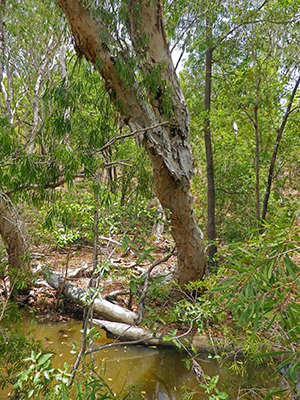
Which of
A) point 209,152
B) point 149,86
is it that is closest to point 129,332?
point 149,86

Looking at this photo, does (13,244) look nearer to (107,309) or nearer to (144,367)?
(107,309)

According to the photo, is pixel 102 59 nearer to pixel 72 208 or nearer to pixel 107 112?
pixel 107 112

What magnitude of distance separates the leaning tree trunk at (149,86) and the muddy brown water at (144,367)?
5.31ft

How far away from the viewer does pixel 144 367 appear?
9.87 feet

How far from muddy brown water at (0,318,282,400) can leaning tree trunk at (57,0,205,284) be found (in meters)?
1.62

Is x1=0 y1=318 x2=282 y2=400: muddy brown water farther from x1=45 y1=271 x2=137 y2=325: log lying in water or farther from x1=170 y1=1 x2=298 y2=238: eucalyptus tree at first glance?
x1=170 y1=1 x2=298 y2=238: eucalyptus tree

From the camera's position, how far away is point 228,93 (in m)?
4.73

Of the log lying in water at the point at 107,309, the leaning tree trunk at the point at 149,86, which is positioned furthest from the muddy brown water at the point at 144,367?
the leaning tree trunk at the point at 149,86

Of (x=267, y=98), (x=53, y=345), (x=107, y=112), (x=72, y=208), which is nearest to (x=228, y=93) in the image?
(x=267, y=98)

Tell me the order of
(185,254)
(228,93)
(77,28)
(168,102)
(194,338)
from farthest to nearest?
(228,93) < (185,254) < (194,338) < (168,102) < (77,28)

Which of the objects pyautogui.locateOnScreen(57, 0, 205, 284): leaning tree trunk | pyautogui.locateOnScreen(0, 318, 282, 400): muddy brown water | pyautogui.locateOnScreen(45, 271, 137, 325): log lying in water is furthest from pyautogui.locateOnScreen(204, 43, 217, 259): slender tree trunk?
pyautogui.locateOnScreen(0, 318, 282, 400): muddy brown water

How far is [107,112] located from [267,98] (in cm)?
315

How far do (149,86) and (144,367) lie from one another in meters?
3.18

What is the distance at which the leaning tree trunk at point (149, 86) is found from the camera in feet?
7.92
